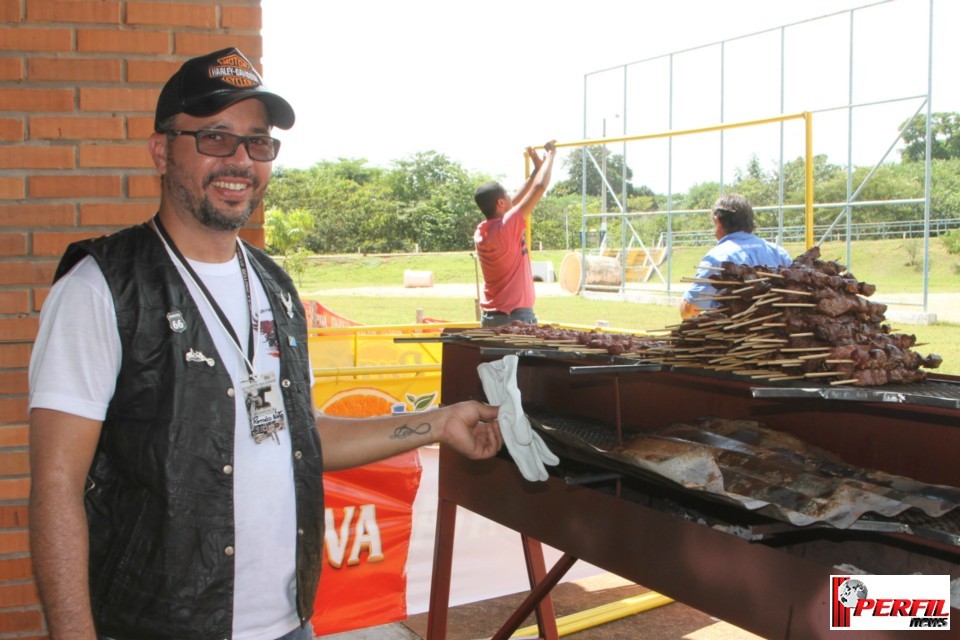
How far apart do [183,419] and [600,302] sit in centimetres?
2359

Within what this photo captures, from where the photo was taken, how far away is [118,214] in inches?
Result: 136

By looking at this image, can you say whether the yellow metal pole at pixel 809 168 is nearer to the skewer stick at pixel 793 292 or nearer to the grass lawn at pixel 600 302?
the skewer stick at pixel 793 292

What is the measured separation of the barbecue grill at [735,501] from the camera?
7.59 feet

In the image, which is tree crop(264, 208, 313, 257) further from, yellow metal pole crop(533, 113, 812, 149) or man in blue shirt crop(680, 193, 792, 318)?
man in blue shirt crop(680, 193, 792, 318)

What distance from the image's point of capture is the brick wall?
11.1ft

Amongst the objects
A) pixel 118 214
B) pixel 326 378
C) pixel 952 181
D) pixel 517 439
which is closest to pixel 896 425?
pixel 517 439

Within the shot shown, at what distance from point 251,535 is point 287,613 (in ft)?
0.75

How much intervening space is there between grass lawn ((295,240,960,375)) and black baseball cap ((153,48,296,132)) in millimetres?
12724

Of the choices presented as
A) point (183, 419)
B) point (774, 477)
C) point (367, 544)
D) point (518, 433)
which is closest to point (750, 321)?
point (774, 477)

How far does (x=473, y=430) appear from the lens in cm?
275

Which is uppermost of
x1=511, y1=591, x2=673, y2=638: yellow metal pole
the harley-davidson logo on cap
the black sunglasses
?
the harley-davidson logo on cap

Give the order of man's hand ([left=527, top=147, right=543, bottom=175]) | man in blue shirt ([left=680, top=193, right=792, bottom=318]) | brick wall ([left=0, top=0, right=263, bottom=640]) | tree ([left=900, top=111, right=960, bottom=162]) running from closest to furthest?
brick wall ([left=0, top=0, right=263, bottom=640]) < man in blue shirt ([left=680, top=193, right=792, bottom=318]) < man's hand ([left=527, top=147, right=543, bottom=175]) < tree ([left=900, top=111, right=960, bottom=162])

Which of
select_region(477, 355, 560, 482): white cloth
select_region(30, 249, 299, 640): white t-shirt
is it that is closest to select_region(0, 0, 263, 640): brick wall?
select_region(30, 249, 299, 640): white t-shirt

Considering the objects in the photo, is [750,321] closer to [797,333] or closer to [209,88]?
[797,333]
